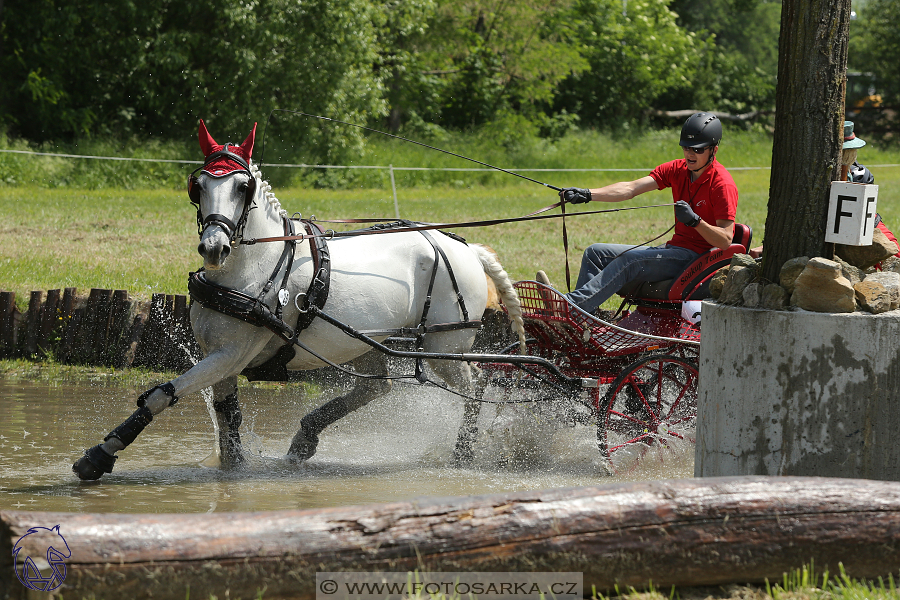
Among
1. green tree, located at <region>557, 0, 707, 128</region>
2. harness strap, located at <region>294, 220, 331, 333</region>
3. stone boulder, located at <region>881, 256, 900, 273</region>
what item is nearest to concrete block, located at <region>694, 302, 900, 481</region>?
stone boulder, located at <region>881, 256, 900, 273</region>

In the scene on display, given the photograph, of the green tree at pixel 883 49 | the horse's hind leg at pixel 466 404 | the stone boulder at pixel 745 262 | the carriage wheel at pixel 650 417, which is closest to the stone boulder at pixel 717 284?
the stone boulder at pixel 745 262

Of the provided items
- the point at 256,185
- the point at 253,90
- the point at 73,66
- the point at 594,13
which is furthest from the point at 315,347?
the point at 594,13

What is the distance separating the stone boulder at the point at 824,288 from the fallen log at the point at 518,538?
827mm

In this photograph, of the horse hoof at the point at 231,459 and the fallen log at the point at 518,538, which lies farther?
the horse hoof at the point at 231,459

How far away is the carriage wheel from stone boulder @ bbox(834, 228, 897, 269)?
174 cm

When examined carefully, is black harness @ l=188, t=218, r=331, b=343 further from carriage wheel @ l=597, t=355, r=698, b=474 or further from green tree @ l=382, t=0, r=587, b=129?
green tree @ l=382, t=0, r=587, b=129

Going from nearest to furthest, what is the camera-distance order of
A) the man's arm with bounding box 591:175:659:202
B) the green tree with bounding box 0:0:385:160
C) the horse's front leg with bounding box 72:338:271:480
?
the horse's front leg with bounding box 72:338:271:480 < the man's arm with bounding box 591:175:659:202 < the green tree with bounding box 0:0:385:160

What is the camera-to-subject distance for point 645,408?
20.7 ft

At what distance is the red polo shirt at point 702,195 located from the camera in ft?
20.6

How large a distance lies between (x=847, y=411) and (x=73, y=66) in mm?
21382

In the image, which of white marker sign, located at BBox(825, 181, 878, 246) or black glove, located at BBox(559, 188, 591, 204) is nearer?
white marker sign, located at BBox(825, 181, 878, 246)

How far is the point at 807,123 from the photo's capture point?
4.27m

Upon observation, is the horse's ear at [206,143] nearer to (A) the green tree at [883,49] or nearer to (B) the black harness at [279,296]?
(B) the black harness at [279,296]

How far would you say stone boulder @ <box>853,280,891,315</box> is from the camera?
420cm
